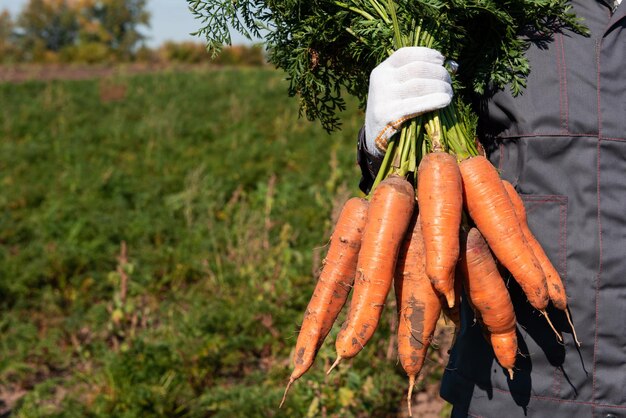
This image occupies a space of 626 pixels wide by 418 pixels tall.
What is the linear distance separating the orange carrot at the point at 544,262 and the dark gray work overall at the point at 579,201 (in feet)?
0.11

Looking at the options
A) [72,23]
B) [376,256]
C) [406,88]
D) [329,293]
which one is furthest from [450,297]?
[72,23]

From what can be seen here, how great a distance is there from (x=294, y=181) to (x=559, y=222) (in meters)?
5.07

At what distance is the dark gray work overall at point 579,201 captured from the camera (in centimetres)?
157

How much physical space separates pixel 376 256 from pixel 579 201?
0.53m

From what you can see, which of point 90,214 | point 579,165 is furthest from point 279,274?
point 579,165

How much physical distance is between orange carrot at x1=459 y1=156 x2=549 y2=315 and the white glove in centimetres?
20

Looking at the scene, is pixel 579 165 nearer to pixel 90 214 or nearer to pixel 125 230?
pixel 125 230

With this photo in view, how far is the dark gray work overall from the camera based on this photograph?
1572 millimetres

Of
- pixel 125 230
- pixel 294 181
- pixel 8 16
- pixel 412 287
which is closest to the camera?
pixel 412 287

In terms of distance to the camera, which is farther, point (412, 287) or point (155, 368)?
point (155, 368)

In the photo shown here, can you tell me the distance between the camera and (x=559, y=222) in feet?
5.30

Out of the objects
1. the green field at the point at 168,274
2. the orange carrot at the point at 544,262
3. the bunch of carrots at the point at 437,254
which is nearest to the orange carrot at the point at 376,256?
the bunch of carrots at the point at 437,254

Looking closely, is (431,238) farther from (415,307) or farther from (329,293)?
(329,293)

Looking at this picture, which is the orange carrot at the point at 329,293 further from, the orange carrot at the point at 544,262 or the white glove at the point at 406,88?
the orange carrot at the point at 544,262
